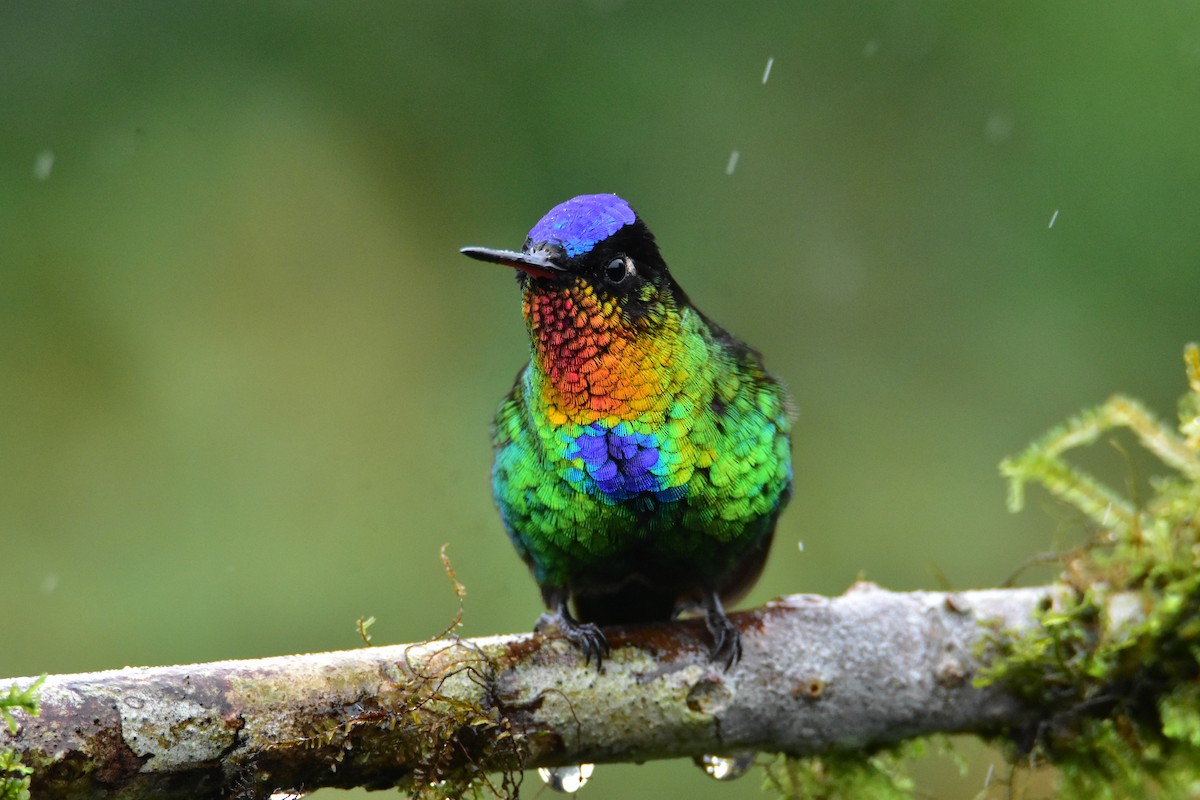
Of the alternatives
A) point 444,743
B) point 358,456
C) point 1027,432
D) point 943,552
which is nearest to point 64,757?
point 444,743

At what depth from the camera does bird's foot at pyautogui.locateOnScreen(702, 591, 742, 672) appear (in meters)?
3.01

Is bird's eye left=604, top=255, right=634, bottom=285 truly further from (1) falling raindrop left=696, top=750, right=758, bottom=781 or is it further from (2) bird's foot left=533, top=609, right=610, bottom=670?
(1) falling raindrop left=696, top=750, right=758, bottom=781

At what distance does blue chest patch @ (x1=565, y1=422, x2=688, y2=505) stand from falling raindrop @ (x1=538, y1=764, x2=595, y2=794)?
625 mm

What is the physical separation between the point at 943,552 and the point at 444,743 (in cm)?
447

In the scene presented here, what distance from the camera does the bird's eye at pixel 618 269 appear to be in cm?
331

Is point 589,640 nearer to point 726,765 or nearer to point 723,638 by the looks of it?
point 723,638

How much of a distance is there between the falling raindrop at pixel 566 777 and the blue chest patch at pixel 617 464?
24.6 inches

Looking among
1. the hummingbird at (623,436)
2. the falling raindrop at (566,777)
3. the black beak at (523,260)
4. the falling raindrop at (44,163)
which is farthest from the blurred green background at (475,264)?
the black beak at (523,260)

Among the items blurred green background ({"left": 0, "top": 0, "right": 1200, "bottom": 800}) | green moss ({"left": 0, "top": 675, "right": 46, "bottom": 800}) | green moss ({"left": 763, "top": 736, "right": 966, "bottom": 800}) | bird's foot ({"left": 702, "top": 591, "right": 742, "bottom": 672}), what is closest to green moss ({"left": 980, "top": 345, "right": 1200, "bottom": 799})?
green moss ({"left": 763, "top": 736, "right": 966, "bottom": 800})

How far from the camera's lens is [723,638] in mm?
3074

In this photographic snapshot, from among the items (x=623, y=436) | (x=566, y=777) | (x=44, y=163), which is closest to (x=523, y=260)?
(x=623, y=436)

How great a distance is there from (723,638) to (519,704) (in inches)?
22.2

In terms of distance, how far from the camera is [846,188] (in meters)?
7.37

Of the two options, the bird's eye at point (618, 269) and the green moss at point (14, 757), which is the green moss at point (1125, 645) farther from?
the green moss at point (14, 757)
